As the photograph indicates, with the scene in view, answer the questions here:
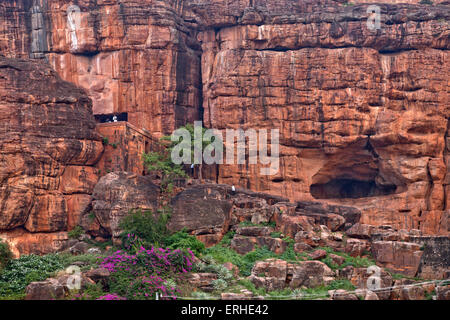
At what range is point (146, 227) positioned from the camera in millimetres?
26562

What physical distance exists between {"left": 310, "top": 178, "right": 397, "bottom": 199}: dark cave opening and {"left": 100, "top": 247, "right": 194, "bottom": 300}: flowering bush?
17087 millimetres

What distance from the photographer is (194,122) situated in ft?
126

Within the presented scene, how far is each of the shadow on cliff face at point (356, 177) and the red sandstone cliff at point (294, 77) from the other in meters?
0.12

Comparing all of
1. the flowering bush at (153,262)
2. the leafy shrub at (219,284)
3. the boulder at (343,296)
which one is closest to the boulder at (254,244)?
the flowering bush at (153,262)

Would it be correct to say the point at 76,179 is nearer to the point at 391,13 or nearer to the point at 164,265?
the point at 164,265

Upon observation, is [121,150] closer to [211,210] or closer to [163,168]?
[163,168]

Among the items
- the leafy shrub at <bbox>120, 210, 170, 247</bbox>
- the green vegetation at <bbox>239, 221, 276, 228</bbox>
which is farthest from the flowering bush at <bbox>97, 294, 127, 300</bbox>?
the green vegetation at <bbox>239, 221, 276, 228</bbox>

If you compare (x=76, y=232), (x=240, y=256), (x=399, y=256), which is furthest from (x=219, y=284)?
(x=76, y=232)

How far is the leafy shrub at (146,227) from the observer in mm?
26312

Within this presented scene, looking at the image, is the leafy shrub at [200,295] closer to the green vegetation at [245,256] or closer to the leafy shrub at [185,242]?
the green vegetation at [245,256]

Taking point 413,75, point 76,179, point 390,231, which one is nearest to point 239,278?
point 390,231

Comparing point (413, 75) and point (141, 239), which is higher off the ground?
point (413, 75)

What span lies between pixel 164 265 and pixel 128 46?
18415mm

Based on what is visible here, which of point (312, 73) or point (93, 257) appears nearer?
point (93, 257)
